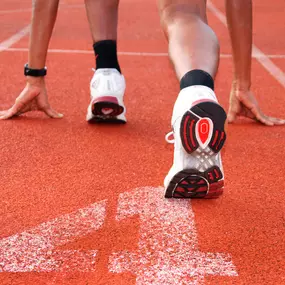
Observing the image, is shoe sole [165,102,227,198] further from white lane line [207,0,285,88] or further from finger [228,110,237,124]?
white lane line [207,0,285,88]

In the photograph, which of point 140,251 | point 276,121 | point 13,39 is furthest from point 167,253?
point 13,39

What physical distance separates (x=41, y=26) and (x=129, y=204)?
4.67ft

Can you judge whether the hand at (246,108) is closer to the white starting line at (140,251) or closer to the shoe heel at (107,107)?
the shoe heel at (107,107)

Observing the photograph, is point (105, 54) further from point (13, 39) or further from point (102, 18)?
point (13, 39)

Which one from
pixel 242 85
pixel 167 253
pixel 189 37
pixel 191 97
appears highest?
pixel 189 37

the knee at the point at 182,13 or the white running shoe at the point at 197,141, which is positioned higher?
the knee at the point at 182,13

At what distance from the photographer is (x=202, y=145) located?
216cm

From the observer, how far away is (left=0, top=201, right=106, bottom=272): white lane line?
187cm

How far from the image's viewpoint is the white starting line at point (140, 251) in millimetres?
1847

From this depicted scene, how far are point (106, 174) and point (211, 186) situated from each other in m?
0.59

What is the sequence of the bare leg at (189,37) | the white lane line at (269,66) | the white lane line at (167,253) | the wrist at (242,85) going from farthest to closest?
the white lane line at (269,66) < the wrist at (242,85) < the bare leg at (189,37) < the white lane line at (167,253)

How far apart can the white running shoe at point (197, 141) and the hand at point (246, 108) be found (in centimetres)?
130

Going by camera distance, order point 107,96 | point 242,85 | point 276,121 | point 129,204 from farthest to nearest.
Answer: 1. point 276,121
2. point 242,85
3. point 107,96
4. point 129,204

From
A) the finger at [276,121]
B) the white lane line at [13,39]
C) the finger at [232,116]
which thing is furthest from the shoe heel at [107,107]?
the white lane line at [13,39]
